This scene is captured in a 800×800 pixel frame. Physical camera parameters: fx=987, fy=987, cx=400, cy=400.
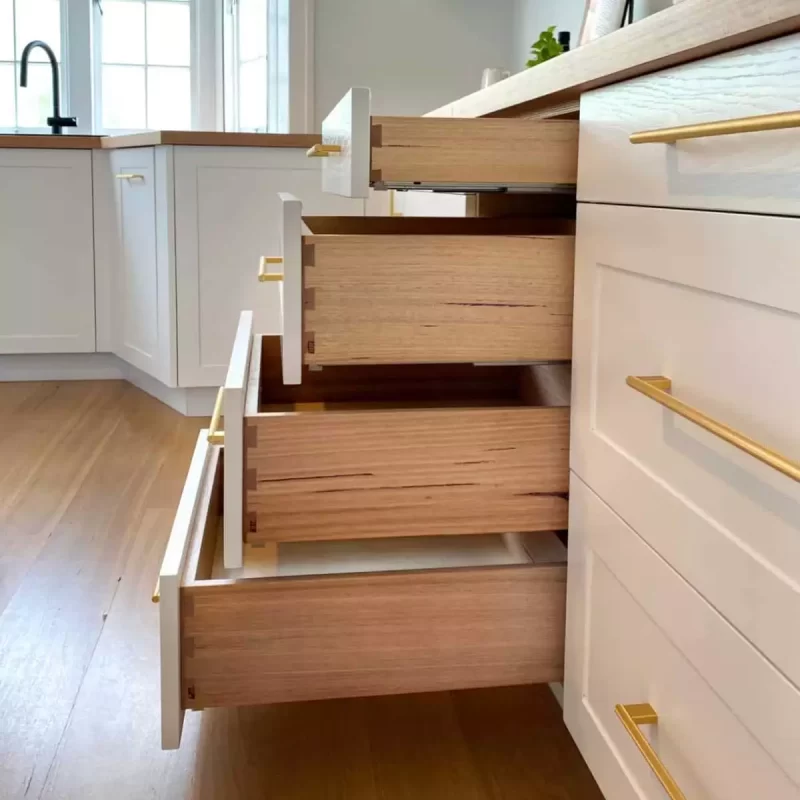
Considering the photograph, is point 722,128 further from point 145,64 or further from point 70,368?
point 145,64

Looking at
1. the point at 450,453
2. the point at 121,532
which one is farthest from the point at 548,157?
the point at 121,532

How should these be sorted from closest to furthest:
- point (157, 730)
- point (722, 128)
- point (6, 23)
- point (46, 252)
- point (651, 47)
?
1. point (722, 128)
2. point (651, 47)
3. point (157, 730)
4. point (46, 252)
5. point (6, 23)

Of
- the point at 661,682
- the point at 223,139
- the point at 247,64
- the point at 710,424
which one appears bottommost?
the point at 661,682

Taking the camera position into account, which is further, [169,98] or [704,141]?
[169,98]

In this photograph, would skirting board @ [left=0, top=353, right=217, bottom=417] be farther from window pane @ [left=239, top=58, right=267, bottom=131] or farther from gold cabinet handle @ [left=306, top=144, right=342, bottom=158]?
gold cabinet handle @ [left=306, top=144, right=342, bottom=158]

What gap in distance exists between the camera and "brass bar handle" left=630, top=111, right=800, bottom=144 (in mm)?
600

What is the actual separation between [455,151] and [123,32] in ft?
10.6

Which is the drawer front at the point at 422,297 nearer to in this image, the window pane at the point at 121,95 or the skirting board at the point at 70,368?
the skirting board at the point at 70,368

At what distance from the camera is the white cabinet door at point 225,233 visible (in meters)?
2.90

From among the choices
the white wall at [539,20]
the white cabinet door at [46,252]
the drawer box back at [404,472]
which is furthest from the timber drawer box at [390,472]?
the white cabinet door at [46,252]

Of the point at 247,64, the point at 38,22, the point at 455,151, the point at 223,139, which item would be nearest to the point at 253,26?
the point at 247,64

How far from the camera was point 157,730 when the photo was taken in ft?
4.31

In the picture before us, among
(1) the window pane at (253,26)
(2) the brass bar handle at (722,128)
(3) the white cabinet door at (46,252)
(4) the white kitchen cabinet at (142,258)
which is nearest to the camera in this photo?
(2) the brass bar handle at (722,128)

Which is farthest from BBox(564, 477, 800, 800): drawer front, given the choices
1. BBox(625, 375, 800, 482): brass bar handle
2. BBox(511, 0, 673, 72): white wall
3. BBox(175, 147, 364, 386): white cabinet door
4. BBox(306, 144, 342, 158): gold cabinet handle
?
BBox(511, 0, 673, 72): white wall
